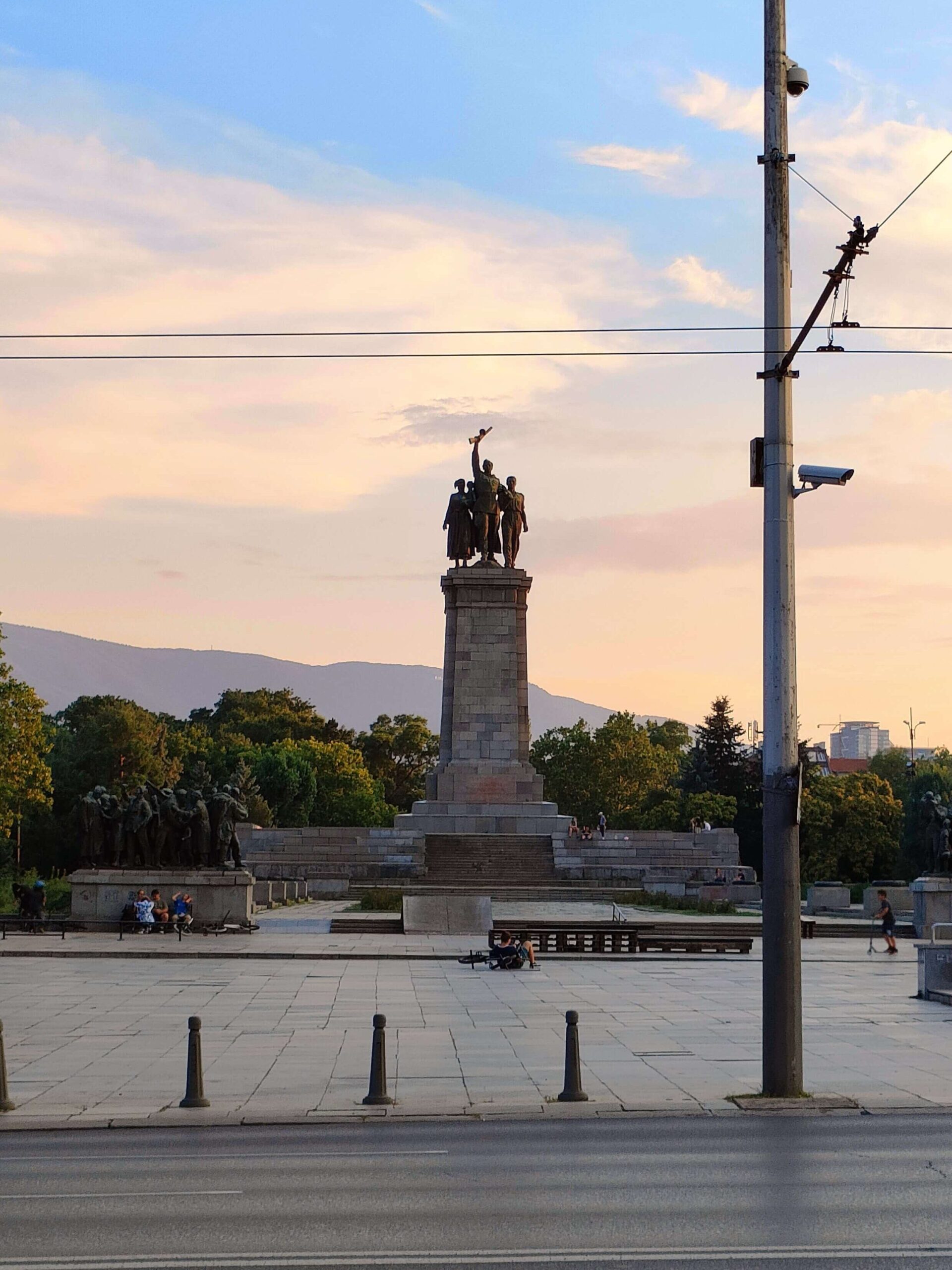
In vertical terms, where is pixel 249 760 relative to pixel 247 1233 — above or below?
above

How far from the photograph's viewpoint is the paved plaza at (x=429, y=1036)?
52.4 feet

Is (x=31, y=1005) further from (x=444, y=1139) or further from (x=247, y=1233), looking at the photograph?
(x=247, y=1233)

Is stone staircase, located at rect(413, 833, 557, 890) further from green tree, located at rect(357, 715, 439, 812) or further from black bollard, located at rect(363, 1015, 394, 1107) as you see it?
green tree, located at rect(357, 715, 439, 812)

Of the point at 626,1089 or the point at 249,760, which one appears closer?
the point at 626,1089

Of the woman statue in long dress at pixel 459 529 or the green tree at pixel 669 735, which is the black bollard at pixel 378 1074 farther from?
the green tree at pixel 669 735

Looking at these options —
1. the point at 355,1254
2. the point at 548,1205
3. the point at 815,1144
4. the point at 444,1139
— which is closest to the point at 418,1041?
the point at 444,1139

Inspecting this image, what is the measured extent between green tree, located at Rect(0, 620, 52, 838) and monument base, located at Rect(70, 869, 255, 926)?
22.8 metres

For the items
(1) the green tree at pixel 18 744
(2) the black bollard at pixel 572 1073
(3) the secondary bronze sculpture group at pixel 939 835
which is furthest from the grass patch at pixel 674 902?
(2) the black bollard at pixel 572 1073

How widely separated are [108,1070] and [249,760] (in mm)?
94387

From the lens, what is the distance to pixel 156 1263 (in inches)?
368

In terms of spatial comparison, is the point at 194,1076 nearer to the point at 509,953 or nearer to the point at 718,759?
the point at 509,953

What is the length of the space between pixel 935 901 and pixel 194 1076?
29.4m

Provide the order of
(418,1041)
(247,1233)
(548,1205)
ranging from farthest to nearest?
(418,1041) → (548,1205) → (247,1233)

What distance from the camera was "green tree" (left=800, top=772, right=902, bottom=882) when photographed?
277 feet
